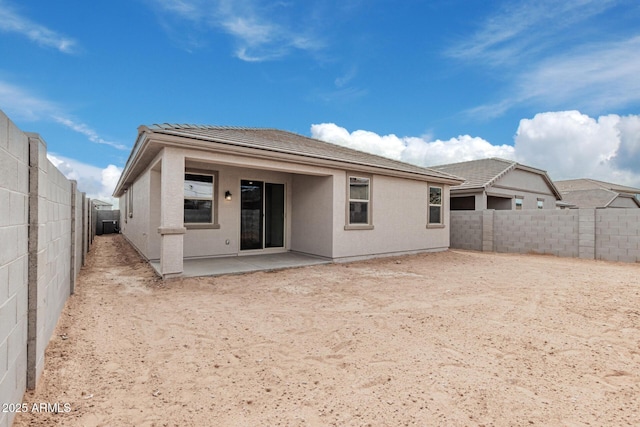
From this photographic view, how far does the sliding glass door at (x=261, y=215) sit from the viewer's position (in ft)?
31.0

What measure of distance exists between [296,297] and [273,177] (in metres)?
5.35

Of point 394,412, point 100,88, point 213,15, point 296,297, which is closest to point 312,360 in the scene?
point 394,412

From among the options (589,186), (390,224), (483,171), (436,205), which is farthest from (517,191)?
(589,186)

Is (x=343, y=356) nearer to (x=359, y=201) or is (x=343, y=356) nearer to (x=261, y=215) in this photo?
(x=359, y=201)

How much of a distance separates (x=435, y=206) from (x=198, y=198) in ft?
27.6

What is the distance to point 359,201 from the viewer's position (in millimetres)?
9344

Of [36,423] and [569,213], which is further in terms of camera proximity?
[569,213]

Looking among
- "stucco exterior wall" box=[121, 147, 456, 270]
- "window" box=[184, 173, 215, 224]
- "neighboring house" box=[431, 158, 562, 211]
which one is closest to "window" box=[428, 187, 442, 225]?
"stucco exterior wall" box=[121, 147, 456, 270]

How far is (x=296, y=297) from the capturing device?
17.3 feet

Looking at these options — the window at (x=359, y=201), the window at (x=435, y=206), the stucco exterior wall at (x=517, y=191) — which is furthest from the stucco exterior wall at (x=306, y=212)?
the stucco exterior wall at (x=517, y=191)

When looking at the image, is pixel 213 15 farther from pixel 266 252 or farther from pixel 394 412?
pixel 394 412

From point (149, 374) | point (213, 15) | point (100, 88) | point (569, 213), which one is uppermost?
point (213, 15)

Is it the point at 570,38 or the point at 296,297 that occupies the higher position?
the point at 570,38

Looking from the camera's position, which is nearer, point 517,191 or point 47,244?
point 47,244
